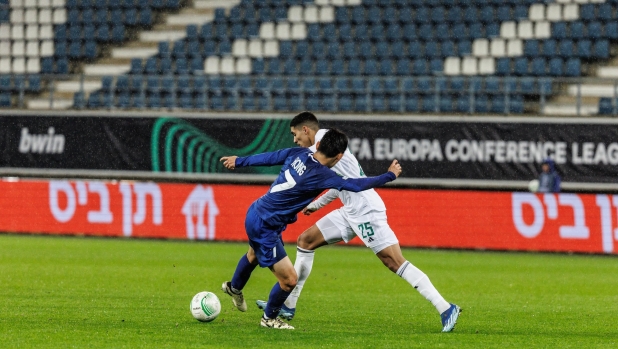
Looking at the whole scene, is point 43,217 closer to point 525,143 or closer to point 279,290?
point 525,143

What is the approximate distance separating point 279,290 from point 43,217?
1380 cm

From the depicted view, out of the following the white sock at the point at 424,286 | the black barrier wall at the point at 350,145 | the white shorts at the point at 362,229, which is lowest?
the black barrier wall at the point at 350,145

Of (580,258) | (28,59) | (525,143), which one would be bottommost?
(580,258)

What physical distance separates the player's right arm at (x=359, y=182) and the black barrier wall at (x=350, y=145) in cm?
1401

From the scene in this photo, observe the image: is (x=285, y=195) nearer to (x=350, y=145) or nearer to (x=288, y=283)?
(x=288, y=283)

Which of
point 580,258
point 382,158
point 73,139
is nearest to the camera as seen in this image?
point 580,258

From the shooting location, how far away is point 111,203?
70.1ft

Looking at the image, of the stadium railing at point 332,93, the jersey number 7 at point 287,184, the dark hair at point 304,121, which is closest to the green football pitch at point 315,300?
the jersey number 7 at point 287,184

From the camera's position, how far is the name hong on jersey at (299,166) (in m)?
8.62

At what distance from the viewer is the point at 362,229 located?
9.33 meters

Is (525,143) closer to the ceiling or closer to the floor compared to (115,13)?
closer to the floor

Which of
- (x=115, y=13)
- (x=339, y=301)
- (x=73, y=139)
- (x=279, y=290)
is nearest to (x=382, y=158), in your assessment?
(x=73, y=139)

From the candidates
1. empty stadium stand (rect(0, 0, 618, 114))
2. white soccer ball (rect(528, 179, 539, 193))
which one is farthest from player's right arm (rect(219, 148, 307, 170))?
white soccer ball (rect(528, 179, 539, 193))

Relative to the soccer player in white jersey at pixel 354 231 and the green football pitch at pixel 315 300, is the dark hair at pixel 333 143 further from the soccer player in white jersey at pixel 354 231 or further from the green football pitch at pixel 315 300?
the green football pitch at pixel 315 300
